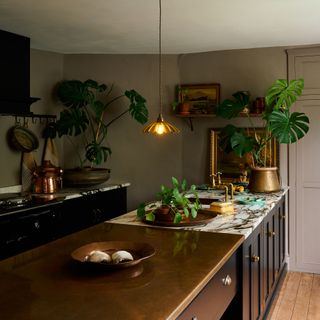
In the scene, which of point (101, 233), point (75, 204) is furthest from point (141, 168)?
point (101, 233)

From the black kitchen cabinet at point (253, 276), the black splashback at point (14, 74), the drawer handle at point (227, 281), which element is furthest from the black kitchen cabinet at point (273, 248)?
the black splashback at point (14, 74)

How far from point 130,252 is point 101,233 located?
0.52 meters

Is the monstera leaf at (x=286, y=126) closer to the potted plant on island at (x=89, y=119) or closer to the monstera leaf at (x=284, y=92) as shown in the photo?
the monstera leaf at (x=284, y=92)

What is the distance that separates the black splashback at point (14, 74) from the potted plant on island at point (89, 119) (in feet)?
2.64

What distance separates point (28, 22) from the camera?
146 inches

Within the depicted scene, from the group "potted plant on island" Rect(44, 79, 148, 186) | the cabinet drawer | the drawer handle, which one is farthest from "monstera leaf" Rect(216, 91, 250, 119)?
the drawer handle

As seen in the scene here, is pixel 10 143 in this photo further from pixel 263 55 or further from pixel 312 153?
pixel 312 153

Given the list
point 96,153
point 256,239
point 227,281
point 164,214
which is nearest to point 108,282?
point 227,281

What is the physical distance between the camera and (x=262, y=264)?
303 cm

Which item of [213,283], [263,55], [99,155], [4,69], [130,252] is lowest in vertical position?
[213,283]

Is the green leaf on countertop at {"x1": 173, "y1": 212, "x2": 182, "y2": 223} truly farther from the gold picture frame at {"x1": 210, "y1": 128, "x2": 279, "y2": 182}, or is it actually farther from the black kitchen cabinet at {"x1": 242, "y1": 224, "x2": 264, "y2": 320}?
the gold picture frame at {"x1": 210, "y1": 128, "x2": 279, "y2": 182}

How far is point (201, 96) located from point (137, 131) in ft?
2.79

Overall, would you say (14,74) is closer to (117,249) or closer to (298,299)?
(117,249)

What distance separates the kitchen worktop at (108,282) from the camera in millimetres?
1267
